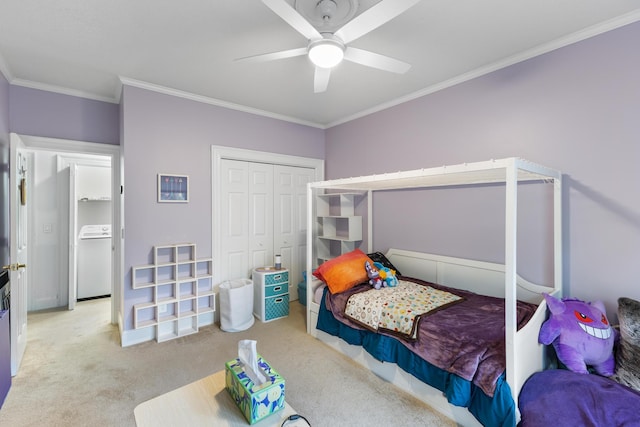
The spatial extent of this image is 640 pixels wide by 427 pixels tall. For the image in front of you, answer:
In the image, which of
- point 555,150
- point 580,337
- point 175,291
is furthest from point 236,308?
point 555,150

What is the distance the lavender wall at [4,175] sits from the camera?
243 cm

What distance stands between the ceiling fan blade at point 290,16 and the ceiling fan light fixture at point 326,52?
0.05 meters

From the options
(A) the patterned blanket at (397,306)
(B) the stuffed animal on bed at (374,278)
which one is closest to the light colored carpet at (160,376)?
(A) the patterned blanket at (397,306)

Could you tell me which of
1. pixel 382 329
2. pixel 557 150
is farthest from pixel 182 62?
pixel 557 150

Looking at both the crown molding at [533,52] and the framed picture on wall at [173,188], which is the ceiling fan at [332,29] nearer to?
the crown molding at [533,52]

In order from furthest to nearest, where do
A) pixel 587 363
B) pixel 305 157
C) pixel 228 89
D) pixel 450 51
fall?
1. pixel 305 157
2. pixel 228 89
3. pixel 450 51
4. pixel 587 363

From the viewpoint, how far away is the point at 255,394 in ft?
4.41

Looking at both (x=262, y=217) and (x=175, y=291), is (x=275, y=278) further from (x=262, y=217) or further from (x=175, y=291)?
(x=175, y=291)

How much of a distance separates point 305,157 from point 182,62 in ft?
6.64

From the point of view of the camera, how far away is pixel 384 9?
Answer: 4.63 ft

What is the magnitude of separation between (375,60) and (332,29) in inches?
14.7

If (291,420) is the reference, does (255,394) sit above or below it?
above

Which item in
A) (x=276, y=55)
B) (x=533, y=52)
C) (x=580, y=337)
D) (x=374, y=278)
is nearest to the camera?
(x=580, y=337)

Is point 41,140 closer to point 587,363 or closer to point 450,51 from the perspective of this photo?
point 450,51
